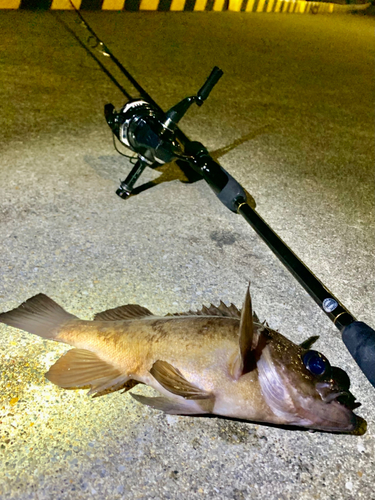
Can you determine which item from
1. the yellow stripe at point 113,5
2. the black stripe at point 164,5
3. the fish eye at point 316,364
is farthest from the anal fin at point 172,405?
the black stripe at point 164,5

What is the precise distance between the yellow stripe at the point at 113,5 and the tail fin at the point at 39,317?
32.2 ft

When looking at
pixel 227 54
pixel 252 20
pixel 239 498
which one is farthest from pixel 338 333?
pixel 252 20

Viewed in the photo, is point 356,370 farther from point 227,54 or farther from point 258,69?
point 227,54

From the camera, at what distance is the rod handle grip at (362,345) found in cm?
219

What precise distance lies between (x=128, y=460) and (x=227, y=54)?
26.7 ft

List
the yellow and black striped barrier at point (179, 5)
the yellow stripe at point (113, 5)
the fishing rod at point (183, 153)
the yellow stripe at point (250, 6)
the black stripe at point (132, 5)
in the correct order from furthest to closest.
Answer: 1. the yellow stripe at point (250, 6)
2. the black stripe at point (132, 5)
3. the yellow stripe at point (113, 5)
4. the yellow and black striped barrier at point (179, 5)
5. the fishing rod at point (183, 153)

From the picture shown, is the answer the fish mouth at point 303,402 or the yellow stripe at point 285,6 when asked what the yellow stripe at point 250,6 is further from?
the fish mouth at point 303,402

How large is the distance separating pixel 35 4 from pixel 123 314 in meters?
8.74

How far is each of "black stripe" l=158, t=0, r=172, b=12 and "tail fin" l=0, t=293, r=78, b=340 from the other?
11309 mm

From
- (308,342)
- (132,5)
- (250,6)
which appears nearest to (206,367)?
(308,342)

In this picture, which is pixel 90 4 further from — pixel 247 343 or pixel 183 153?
pixel 247 343

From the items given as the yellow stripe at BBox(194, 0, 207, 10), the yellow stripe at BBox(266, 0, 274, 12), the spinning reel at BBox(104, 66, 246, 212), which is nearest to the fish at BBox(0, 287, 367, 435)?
the spinning reel at BBox(104, 66, 246, 212)

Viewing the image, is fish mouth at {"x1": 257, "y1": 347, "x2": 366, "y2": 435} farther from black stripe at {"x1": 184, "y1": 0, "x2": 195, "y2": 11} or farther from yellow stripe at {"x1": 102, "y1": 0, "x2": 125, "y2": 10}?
black stripe at {"x1": 184, "y1": 0, "x2": 195, "y2": 11}

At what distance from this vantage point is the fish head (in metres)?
1.80
